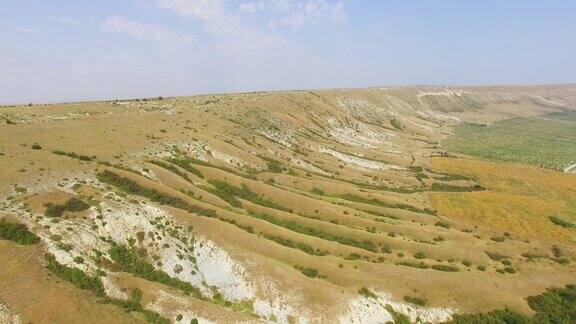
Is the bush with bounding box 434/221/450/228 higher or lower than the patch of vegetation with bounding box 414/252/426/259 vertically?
lower

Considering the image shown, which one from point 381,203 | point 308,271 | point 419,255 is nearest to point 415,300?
point 308,271

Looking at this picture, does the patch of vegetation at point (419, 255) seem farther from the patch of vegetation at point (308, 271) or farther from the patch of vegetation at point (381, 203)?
the patch of vegetation at point (381, 203)

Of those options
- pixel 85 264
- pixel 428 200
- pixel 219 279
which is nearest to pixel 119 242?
pixel 85 264

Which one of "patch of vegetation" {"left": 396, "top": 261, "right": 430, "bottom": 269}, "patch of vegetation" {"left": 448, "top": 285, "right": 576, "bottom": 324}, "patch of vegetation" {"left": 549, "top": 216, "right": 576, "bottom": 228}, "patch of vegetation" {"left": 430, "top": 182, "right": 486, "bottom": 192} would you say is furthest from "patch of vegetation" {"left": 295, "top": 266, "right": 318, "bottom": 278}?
"patch of vegetation" {"left": 430, "top": 182, "right": 486, "bottom": 192}

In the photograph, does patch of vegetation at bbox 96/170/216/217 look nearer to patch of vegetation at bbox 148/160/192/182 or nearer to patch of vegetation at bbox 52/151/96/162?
patch of vegetation at bbox 52/151/96/162

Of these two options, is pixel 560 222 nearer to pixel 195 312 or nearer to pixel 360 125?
pixel 195 312
